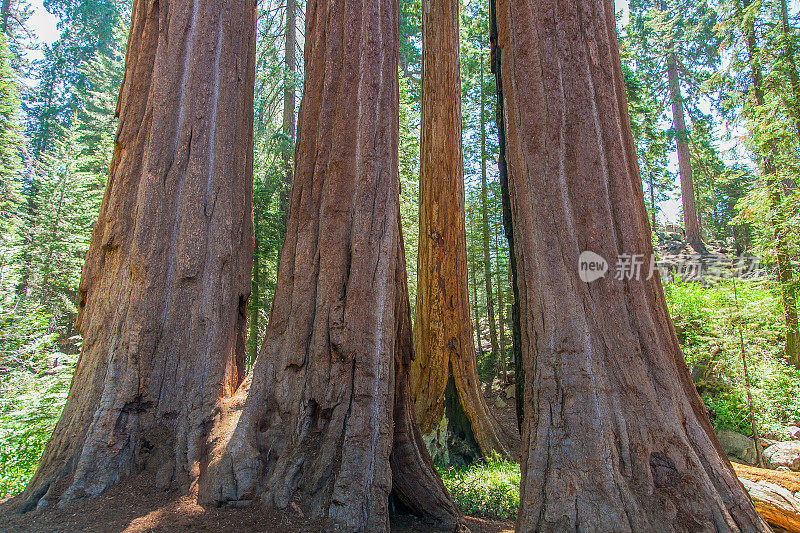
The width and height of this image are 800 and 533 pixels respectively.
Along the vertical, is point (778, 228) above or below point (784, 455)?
above

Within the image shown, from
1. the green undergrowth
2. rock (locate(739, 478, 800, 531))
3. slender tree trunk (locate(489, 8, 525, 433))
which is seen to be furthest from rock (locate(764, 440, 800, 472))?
slender tree trunk (locate(489, 8, 525, 433))

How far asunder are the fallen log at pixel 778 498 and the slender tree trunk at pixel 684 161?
1794 centimetres

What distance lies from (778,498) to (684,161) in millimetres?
20309

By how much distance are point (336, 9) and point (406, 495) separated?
165 inches

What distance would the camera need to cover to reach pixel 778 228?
425 inches

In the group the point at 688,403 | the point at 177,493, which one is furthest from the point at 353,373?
the point at 688,403

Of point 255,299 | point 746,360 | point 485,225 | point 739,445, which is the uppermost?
point 485,225

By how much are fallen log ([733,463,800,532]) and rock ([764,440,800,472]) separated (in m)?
4.36

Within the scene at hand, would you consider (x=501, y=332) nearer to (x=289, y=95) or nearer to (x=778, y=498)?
(x=778, y=498)

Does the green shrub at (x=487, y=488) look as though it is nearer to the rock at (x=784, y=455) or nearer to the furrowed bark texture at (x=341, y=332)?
the furrowed bark texture at (x=341, y=332)

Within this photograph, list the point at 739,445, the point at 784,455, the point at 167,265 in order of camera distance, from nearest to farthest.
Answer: the point at 167,265
the point at 784,455
the point at 739,445

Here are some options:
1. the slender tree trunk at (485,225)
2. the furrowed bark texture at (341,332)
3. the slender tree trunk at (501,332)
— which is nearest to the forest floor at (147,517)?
the furrowed bark texture at (341,332)

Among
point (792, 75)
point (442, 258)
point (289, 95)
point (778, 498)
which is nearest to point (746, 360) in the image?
point (778, 498)

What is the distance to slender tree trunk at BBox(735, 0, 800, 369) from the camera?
33.7ft
